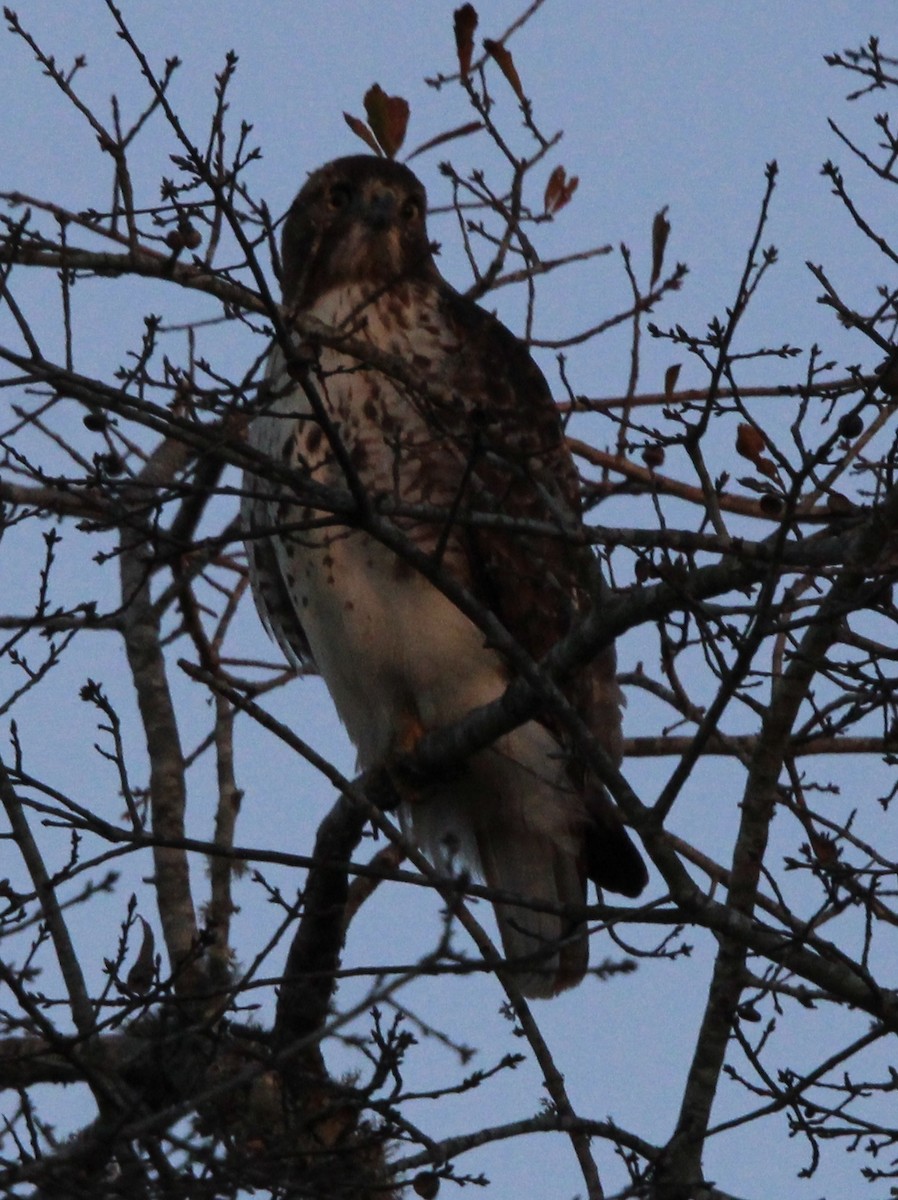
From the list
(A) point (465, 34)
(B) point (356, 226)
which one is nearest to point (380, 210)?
(B) point (356, 226)

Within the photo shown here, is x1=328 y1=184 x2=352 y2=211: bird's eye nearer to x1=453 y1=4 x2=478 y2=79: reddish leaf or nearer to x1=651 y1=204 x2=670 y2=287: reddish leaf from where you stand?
x1=453 y1=4 x2=478 y2=79: reddish leaf

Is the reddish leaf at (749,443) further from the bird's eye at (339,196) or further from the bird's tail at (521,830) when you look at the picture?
the bird's eye at (339,196)

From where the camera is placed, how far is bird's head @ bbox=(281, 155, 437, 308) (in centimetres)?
557

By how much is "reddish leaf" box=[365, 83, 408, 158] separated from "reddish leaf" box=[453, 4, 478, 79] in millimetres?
333

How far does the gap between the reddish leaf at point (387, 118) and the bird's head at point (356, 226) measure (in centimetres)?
89

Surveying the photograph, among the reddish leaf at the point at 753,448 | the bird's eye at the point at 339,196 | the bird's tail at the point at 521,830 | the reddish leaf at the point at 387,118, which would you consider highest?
the bird's eye at the point at 339,196

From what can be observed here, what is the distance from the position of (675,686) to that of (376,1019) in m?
0.88

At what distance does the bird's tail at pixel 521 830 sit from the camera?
5.33 metres

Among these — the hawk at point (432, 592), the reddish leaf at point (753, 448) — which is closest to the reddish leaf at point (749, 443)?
the reddish leaf at point (753, 448)

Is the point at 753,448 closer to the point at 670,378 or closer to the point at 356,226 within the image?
the point at 670,378

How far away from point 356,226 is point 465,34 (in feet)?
3.14

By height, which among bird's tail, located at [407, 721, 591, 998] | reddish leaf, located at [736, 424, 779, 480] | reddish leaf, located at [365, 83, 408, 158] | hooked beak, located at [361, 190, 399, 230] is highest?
hooked beak, located at [361, 190, 399, 230]

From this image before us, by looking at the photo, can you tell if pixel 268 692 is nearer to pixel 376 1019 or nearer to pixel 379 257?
pixel 379 257

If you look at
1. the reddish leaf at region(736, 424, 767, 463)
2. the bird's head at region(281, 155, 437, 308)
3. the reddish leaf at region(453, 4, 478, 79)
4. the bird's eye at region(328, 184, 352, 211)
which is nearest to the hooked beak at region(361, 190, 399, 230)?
the bird's head at region(281, 155, 437, 308)
